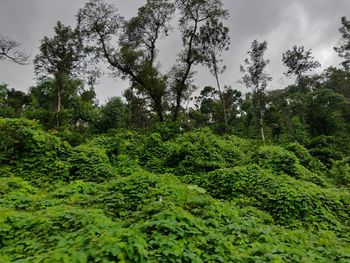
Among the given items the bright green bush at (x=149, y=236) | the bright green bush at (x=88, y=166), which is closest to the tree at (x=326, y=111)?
the bright green bush at (x=88, y=166)

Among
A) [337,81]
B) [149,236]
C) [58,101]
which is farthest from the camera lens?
[337,81]

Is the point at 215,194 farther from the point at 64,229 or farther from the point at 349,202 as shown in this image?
the point at 64,229

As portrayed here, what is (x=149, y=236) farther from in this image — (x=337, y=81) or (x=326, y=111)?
(x=337, y=81)

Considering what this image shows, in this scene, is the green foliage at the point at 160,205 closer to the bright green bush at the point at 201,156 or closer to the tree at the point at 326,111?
the bright green bush at the point at 201,156

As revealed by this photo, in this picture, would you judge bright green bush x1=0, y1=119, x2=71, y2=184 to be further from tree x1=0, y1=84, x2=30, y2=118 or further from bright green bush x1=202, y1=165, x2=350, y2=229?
tree x1=0, y1=84, x2=30, y2=118

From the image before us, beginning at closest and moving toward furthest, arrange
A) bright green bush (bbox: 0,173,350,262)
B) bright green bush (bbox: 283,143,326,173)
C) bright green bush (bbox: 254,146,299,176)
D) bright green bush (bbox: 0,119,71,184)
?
bright green bush (bbox: 0,173,350,262) → bright green bush (bbox: 0,119,71,184) → bright green bush (bbox: 254,146,299,176) → bright green bush (bbox: 283,143,326,173)

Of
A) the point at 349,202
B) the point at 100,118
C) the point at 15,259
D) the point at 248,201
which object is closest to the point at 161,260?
the point at 15,259

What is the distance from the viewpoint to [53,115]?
24.3 m

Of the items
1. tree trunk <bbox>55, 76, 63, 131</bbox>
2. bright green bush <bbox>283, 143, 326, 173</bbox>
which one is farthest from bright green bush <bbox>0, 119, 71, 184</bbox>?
bright green bush <bbox>283, 143, 326, 173</bbox>

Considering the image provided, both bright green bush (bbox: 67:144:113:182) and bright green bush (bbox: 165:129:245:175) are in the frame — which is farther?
bright green bush (bbox: 165:129:245:175)

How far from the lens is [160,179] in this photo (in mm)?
8836

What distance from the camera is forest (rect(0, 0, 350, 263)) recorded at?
15.9 ft

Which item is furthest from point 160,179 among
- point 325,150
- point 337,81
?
point 337,81

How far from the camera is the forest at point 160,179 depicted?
15.9 ft
